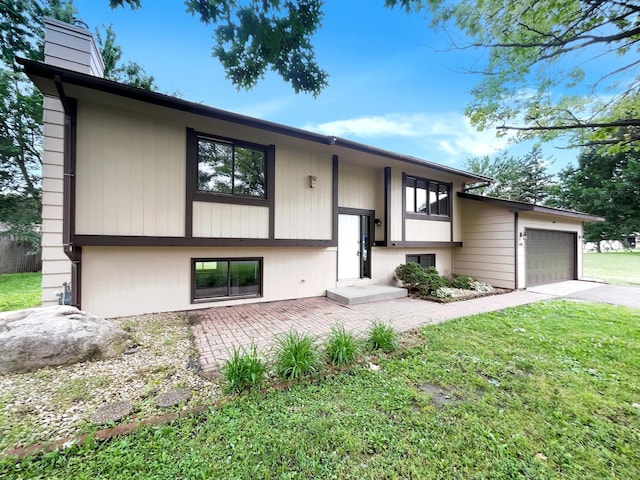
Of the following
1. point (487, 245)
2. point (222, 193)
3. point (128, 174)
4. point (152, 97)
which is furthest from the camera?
point (487, 245)

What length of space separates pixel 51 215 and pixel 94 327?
251 centimetres

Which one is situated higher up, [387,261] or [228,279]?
[387,261]

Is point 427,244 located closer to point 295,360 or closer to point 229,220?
point 229,220

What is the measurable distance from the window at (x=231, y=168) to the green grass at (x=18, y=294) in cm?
471

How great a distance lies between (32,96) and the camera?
11.9m

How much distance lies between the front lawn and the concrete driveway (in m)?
5.48

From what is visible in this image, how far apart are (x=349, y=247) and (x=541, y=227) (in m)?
7.65

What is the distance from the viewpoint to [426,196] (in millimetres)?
9359

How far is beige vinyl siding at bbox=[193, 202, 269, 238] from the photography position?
5.52 m

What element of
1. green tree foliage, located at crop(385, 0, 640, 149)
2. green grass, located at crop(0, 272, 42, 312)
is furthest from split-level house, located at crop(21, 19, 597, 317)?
green tree foliage, located at crop(385, 0, 640, 149)

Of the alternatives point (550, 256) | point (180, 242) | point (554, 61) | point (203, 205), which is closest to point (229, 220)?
point (203, 205)

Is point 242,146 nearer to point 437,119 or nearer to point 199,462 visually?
point 199,462

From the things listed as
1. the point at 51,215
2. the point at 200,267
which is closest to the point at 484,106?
the point at 200,267

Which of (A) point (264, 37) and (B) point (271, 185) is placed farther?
(B) point (271, 185)
